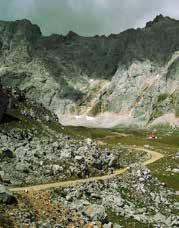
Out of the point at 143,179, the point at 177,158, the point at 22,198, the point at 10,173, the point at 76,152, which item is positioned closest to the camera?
the point at 22,198

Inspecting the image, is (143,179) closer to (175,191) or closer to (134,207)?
(175,191)

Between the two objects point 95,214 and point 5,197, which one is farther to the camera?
point 95,214

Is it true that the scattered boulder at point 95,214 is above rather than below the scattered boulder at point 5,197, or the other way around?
below

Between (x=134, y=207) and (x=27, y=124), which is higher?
(x=27, y=124)

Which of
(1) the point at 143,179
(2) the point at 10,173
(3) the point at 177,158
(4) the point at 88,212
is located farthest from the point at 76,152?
(4) the point at 88,212

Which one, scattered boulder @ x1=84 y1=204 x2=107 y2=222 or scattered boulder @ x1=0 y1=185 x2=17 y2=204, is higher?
scattered boulder @ x1=0 y1=185 x2=17 y2=204

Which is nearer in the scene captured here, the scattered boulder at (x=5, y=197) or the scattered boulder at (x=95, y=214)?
the scattered boulder at (x=5, y=197)

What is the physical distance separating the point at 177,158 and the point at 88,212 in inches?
1969

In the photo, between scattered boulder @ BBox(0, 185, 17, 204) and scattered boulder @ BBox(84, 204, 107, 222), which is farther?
scattered boulder @ BBox(84, 204, 107, 222)

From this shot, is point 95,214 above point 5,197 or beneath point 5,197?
beneath

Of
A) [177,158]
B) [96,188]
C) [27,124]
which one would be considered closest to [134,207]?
[96,188]

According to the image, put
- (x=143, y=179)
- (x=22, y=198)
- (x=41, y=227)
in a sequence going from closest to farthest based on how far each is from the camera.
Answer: (x=41, y=227)
(x=22, y=198)
(x=143, y=179)

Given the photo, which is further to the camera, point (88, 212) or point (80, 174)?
point (80, 174)

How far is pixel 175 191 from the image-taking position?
70688mm
